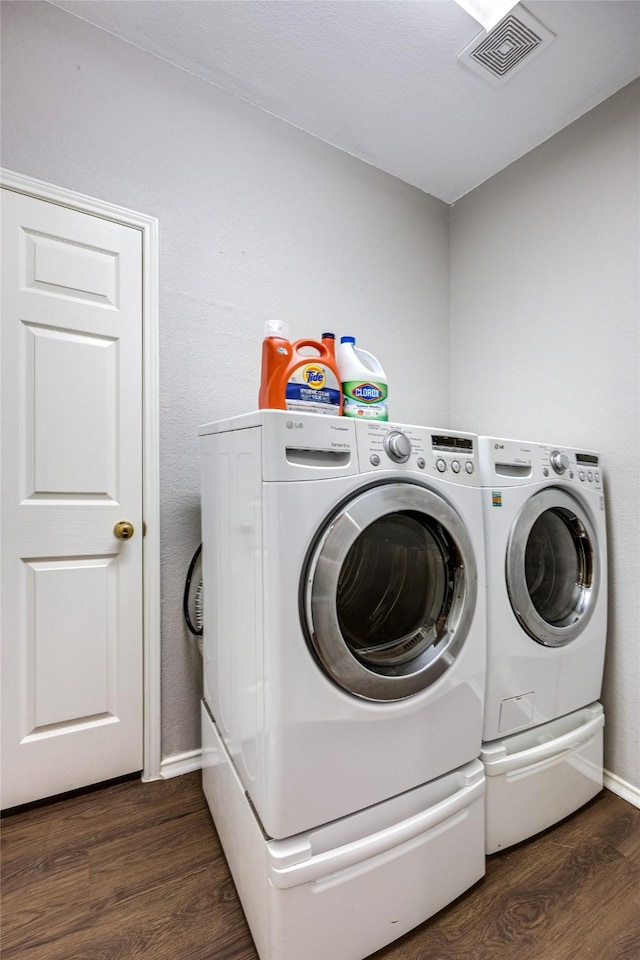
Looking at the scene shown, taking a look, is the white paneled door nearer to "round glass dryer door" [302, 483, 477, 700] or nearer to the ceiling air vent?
"round glass dryer door" [302, 483, 477, 700]

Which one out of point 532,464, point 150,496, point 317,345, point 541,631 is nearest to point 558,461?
point 532,464

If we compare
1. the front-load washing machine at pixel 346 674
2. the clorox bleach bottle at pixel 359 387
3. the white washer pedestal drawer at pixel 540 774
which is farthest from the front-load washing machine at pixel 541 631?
the clorox bleach bottle at pixel 359 387

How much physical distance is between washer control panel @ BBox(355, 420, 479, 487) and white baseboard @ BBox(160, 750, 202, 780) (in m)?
1.34

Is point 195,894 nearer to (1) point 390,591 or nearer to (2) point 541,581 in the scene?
(1) point 390,591

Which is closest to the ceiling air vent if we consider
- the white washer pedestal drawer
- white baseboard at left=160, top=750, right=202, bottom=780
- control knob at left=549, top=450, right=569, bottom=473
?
control knob at left=549, top=450, right=569, bottom=473

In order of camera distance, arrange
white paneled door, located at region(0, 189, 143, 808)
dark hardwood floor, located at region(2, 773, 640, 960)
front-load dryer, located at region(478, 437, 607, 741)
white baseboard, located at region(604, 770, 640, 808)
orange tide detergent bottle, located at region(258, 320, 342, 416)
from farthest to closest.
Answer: white baseboard, located at region(604, 770, 640, 808)
white paneled door, located at region(0, 189, 143, 808)
front-load dryer, located at region(478, 437, 607, 741)
orange tide detergent bottle, located at region(258, 320, 342, 416)
dark hardwood floor, located at region(2, 773, 640, 960)

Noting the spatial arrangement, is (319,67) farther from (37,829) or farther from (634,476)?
(37,829)

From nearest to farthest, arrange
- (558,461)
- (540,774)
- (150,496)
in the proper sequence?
(540,774), (558,461), (150,496)

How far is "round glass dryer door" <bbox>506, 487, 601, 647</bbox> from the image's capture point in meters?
1.36

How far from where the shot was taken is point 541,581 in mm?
1514

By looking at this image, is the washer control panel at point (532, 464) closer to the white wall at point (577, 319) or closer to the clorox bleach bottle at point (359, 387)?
the white wall at point (577, 319)

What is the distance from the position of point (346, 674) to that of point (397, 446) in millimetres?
519

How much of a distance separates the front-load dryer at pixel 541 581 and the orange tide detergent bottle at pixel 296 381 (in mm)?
469

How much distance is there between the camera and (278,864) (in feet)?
2.95
